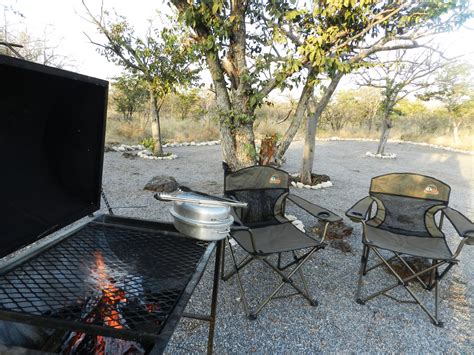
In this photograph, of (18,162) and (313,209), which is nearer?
(18,162)

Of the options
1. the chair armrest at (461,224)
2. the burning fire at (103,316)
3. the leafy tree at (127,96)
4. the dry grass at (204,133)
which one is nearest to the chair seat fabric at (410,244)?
the chair armrest at (461,224)

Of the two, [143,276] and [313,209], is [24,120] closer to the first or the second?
[143,276]

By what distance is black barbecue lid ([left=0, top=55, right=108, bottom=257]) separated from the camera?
85cm

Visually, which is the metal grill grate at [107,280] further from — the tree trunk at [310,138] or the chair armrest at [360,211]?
the tree trunk at [310,138]

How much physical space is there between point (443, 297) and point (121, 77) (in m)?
10.5

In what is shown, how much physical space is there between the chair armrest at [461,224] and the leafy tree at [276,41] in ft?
4.73

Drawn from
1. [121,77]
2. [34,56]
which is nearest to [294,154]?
[121,77]

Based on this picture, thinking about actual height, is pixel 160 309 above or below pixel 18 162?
below

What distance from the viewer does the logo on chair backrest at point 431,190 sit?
93.4 inches

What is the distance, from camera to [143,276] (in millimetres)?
1043

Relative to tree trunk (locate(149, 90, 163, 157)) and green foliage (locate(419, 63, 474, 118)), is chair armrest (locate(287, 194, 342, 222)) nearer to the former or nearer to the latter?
tree trunk (locate(149, 90, 163, 157))

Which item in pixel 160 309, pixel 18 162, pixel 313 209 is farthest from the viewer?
pixel 313 209

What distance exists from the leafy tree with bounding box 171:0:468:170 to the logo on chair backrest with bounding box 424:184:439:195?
1222 millimetres

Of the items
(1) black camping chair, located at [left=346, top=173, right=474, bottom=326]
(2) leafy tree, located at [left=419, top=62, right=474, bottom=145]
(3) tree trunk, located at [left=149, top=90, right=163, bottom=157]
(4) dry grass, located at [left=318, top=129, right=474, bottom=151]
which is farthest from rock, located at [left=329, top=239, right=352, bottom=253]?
(4) dry grass, located at [left=318, top=129, right=474, bottom=151]
